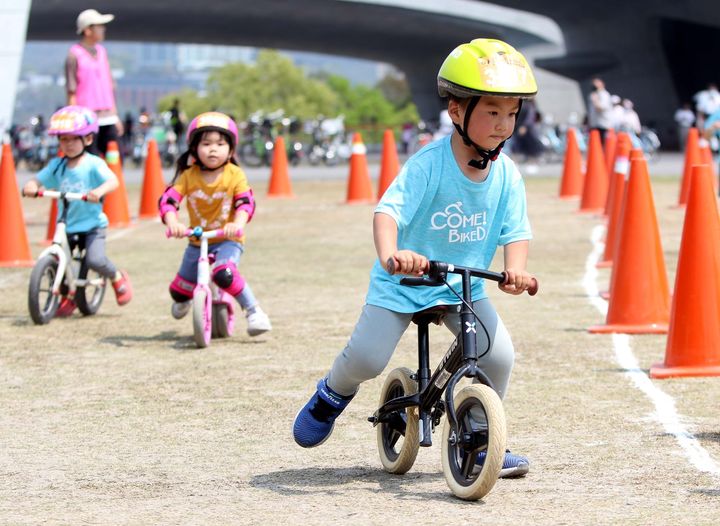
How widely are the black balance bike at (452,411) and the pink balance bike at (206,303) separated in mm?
3128

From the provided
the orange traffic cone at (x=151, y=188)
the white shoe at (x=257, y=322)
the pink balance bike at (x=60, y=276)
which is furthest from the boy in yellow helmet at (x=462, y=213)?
the orange traffic cone at (x=151, y=188)

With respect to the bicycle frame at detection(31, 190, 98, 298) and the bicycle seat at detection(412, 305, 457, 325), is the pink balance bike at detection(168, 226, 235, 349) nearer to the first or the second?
the bicycle frame at detection(31, 190, 98, 298)

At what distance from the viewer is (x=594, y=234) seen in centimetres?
1570

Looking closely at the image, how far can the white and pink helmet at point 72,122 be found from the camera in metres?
9.78

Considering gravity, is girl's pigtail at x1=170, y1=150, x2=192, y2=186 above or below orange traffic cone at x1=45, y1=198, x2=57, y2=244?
above

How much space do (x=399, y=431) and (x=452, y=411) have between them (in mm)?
499

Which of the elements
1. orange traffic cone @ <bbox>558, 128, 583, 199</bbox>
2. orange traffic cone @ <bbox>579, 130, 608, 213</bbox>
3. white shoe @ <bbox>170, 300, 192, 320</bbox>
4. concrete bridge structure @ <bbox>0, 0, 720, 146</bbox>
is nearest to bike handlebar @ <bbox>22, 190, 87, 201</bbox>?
white shoe @ <bbox>170, 300, 192, 320</bbox>

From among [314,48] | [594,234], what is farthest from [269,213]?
[314,48]

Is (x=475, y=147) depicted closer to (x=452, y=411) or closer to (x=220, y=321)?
(x=452, y=411)

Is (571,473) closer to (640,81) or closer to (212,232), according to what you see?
(212,232)

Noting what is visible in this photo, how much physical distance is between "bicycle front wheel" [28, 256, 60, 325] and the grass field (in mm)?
102

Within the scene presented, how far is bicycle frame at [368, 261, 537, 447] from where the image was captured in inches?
199

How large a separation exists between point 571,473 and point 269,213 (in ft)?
46.3

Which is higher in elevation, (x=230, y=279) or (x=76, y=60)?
(x=76, y=60)
